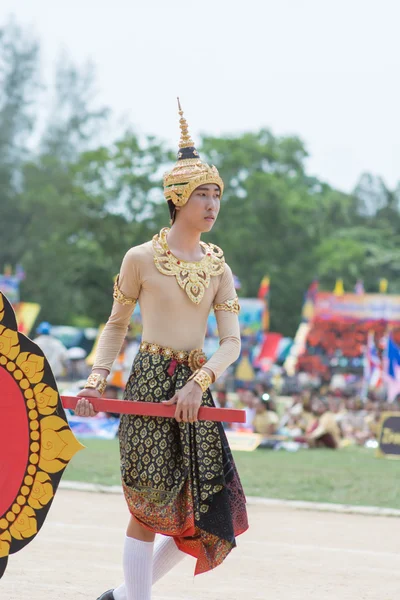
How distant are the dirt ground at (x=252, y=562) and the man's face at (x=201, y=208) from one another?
6.18ft

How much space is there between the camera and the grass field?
943cm

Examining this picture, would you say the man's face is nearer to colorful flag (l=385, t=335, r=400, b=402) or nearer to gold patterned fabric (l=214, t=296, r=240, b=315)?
gold patterned fabric (l=214, t=296, r=240, b=315)

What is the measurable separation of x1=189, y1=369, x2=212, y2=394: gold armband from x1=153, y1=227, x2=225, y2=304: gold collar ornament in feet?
1.10

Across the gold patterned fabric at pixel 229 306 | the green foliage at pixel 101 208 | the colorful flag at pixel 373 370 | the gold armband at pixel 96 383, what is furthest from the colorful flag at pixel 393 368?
the green foliage at pixel 101 208

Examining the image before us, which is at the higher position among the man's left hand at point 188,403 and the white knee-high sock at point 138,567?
the man's left hand at point 188,403

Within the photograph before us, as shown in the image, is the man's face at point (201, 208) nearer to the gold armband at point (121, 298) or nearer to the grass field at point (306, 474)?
the gold armband at point (121, 298)

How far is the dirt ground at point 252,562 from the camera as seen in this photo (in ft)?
17.2

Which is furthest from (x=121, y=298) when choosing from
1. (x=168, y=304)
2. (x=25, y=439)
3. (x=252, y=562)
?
(x=252, y=562)

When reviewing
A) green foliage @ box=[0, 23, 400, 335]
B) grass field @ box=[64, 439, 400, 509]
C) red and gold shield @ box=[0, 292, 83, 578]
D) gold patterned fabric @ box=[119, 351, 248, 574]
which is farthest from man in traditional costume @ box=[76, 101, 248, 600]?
green foliage @ box=[0, 23, 400, 335]

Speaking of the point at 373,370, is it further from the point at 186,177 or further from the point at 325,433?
Result: the point at 186,177

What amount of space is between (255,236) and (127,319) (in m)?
48.0

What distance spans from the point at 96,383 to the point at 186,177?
3.07ft

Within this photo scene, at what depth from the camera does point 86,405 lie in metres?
4.21

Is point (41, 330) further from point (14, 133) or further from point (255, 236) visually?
point (14, 133)
